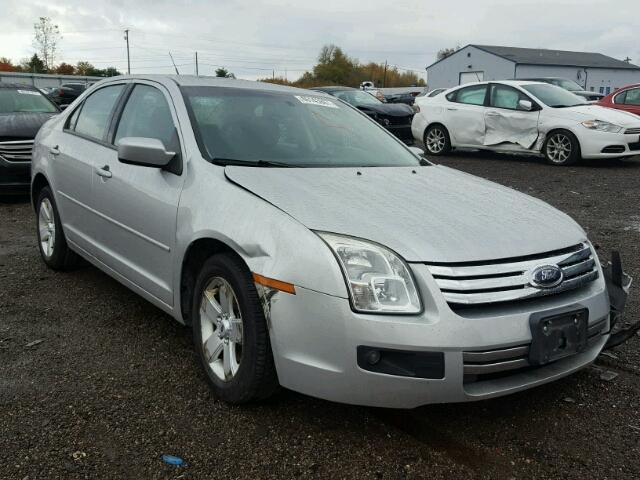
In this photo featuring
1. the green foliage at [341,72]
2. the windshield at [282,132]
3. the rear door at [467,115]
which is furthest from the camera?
the green foliage at [341,72]

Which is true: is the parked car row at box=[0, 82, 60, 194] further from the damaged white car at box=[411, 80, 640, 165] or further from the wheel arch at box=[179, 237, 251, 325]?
the damaged white car at box=[411, 80, 640, 165]

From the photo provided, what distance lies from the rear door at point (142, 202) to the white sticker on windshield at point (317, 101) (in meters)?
0.91

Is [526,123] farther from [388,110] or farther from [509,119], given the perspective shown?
[388,110]

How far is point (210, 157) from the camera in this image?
322 centimetres

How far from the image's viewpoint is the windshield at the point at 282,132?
3.40 meters

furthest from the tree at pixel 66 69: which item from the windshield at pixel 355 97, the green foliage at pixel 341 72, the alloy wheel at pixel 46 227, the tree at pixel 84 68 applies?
the alloy wheel at pixel 46 227

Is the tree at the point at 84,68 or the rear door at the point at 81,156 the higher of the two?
the tree at the point at 84,68

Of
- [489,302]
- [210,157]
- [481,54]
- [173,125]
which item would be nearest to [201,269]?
[210,157]

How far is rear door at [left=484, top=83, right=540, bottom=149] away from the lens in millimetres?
11125

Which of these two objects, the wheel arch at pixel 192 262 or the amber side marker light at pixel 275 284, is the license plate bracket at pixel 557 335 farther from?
the wheel arch at pixel 192 262

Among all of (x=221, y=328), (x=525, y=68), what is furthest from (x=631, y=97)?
(x=525, y=68)

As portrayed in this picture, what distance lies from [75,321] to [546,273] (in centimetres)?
295

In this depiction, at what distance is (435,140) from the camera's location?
42.5ft

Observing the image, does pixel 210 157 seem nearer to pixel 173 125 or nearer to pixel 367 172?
pixel 173 125
